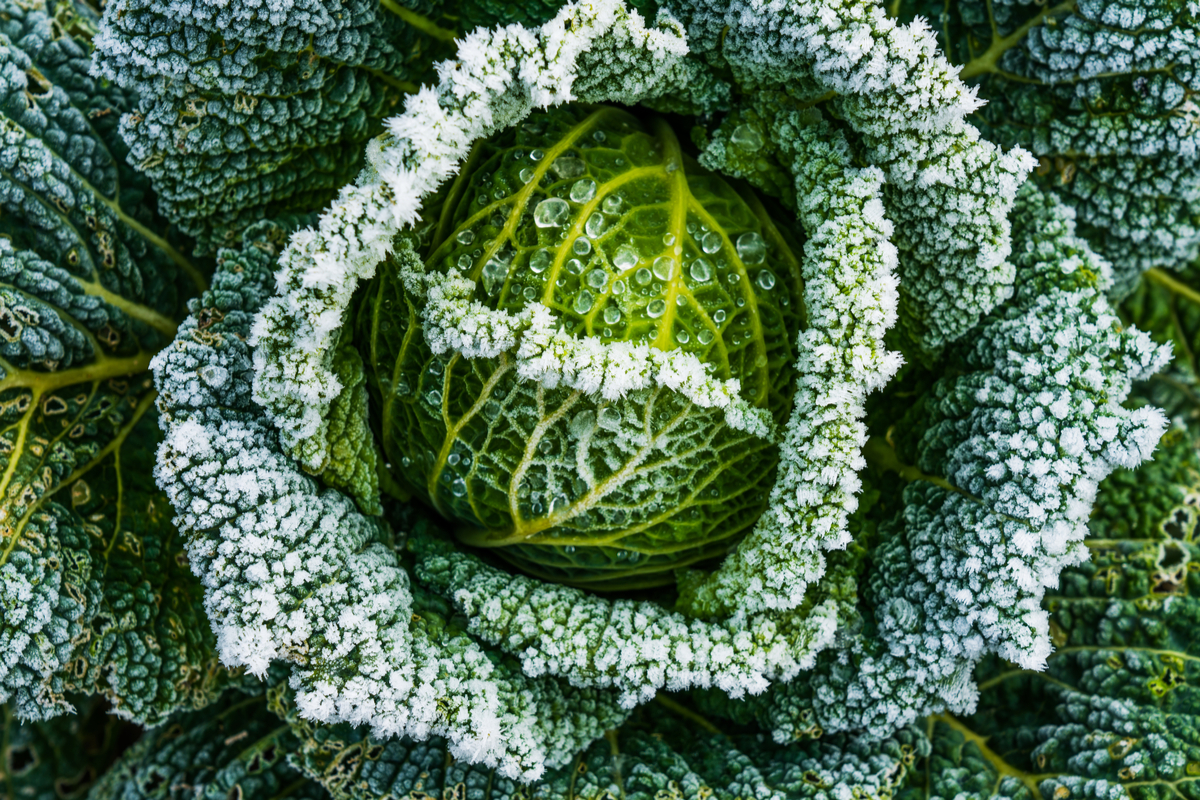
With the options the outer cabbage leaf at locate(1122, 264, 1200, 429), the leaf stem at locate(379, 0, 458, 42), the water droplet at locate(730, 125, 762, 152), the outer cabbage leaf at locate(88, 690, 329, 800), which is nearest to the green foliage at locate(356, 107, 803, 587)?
the water droplet at locate(730, 125, 762, 152)

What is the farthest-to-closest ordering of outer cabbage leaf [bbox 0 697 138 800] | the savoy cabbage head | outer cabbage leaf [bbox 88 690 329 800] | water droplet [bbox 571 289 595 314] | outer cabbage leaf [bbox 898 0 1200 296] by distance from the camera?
outer cabbage leaf [bbox 0 697 138 800] → outer cabbage leaf [bbox 88 690 329 800] → outer cabbage leaf [bbox 898 0 1200 296] → water droplet [bbox 571 289 595 314] → the savoy cabbage head

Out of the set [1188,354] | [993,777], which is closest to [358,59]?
[993,777]

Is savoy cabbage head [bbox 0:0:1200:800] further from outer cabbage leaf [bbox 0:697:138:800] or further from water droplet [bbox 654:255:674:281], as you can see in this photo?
outer cabbage leaf [bbox 0:697:138:800]

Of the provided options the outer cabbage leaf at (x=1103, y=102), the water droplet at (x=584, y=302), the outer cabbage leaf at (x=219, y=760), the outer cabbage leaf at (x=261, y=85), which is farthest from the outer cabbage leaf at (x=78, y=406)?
the outer cabbage leaf at (x=1103, y=102)

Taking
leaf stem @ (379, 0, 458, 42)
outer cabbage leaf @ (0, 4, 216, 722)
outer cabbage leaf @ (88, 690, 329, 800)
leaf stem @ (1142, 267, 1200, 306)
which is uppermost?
leaf stem @ (1142, 267, 1200, 306)

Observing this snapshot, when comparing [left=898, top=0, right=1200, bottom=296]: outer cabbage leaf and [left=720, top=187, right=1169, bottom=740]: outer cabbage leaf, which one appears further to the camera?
[left=898, top=0, right=1200, bottom=296]: outer cabbage leaf

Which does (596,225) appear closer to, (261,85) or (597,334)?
(597,334)

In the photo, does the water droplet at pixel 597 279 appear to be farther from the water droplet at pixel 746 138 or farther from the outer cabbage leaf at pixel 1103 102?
the outer cabbage leaf at pixel 1103 102
